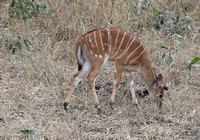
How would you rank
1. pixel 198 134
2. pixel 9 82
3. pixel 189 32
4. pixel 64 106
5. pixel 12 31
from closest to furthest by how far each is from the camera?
pixel 198 134, pixel 64 106, pixel 9 82, pixel 12 31, pixel 189 32

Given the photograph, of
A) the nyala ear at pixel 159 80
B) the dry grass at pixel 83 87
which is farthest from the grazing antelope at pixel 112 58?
the dry grass at pixel 83 87

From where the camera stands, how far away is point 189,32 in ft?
21.9

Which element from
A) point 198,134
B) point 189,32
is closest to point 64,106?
point 198,134

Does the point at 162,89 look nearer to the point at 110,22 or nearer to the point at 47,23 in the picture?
the point at 110,22

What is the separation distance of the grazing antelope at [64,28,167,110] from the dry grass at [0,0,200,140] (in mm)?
207

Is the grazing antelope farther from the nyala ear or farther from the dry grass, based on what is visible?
the dry grass

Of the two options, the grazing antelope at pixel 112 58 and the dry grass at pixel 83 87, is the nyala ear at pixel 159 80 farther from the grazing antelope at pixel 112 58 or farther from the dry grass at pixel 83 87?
the dry grass at pixel 83 87

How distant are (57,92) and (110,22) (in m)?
2.32

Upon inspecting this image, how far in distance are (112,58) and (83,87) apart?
2.14 ft

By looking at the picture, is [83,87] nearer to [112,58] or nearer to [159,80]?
[112,58]

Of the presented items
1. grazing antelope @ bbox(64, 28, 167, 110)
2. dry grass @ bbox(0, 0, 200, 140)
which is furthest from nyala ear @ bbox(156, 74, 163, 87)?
dry grass @ bbox(0, 0, 200, 140)

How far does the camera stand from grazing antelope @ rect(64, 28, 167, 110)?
14.8ft

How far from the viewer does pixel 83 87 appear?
4.95 metres

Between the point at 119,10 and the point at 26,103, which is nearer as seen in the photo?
the point at 26,103
